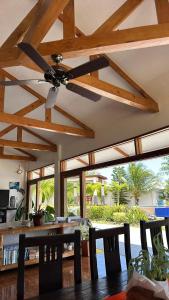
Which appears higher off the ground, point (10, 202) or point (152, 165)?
point (152, 165)

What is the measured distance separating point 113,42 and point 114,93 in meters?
1.53

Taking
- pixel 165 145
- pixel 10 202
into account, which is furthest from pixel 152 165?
pixel 10 202

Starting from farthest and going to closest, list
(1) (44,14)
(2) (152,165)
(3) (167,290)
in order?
(2) (152,165)
(1) (44,14)
(3) (167,290)

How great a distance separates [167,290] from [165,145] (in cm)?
357

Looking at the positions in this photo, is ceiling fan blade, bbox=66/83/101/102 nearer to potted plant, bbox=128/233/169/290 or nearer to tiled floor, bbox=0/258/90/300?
potted plant, bbox=128/233/169/290

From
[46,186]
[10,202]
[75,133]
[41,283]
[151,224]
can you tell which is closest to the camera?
[41,283]

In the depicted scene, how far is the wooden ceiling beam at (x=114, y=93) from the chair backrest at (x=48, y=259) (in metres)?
2.29

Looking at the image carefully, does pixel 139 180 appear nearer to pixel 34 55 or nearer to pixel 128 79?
pixel 128 79

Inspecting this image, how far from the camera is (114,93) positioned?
3.93 metres

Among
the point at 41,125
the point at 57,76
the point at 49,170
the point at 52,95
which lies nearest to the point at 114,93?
the point at 52,95

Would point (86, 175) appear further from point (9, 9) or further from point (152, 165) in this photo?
point (9, 9)

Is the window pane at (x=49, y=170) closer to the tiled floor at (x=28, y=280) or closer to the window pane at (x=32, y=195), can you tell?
the window pane at (x=32, y=195)

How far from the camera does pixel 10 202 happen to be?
8.80m

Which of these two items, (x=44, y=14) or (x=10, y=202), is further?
(x=10, y=202)
